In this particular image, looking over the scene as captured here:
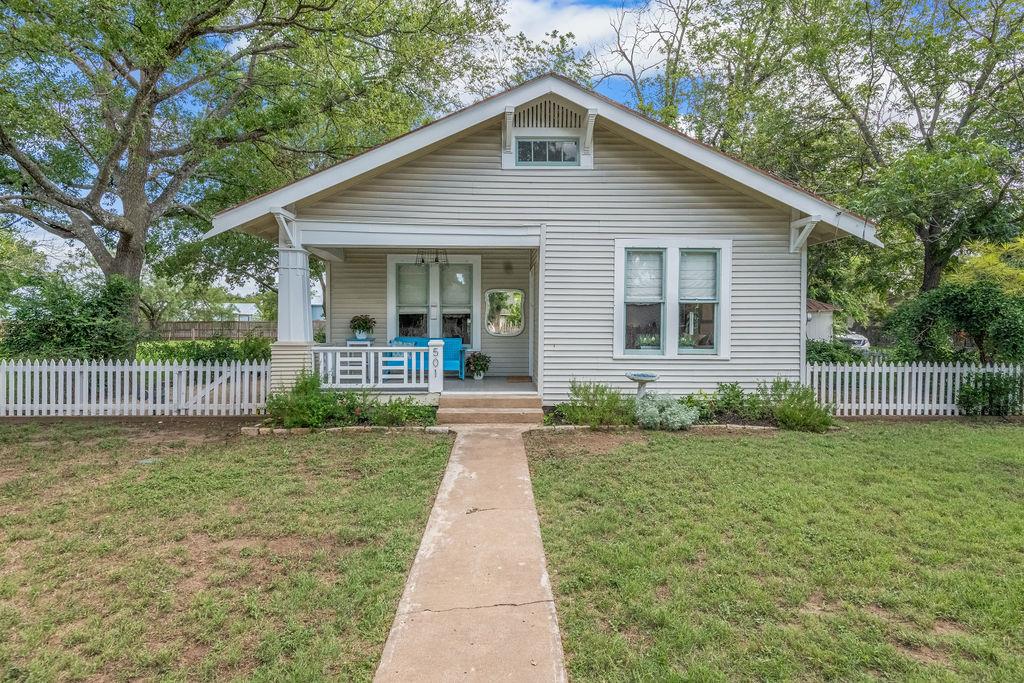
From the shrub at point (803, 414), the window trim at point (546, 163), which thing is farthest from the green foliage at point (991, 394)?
the window trim at point (546, 163)

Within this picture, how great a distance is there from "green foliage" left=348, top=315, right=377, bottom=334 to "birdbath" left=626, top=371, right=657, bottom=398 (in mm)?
5355

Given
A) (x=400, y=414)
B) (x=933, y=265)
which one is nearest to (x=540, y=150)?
(x=400, y=414)

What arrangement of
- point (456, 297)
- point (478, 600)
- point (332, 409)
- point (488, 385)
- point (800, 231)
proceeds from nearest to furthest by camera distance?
1. point (478, 600)
2. point (332, 409)
3. point (800, 231)
4. point (488, 385)
5. point (456, 297)

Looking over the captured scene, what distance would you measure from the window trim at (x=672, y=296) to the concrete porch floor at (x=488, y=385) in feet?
5.78

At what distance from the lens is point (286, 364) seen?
25.2 ft

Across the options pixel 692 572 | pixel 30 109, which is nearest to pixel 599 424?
pixel 692 572

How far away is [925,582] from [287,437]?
7.05 metres

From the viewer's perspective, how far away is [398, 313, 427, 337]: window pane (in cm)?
1030

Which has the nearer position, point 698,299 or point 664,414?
point 664,414

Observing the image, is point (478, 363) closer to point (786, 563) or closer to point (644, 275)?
point (644, 275)

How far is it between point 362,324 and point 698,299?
651cm

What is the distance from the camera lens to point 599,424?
7.40 meters

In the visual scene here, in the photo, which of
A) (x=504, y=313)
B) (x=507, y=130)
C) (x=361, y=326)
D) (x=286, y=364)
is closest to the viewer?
(x=286, y=364)

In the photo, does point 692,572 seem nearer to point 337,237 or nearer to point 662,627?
point 662,627
